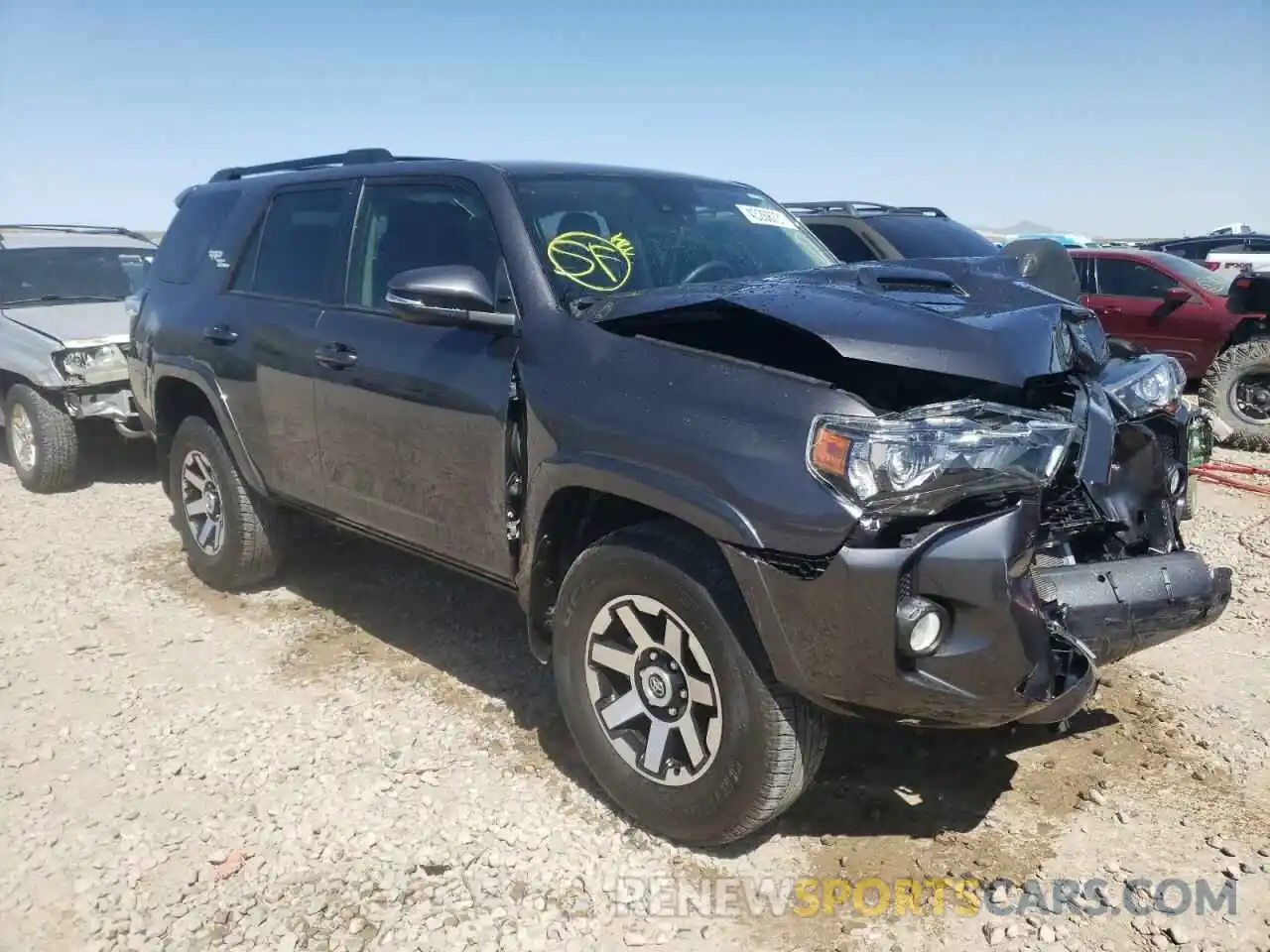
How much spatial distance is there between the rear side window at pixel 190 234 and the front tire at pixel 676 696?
3003mm

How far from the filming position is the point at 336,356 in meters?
3.85

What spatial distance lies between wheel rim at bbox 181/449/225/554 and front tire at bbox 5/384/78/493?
243 cm

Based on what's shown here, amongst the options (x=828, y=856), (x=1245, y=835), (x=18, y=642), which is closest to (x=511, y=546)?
(x=828, y=856)

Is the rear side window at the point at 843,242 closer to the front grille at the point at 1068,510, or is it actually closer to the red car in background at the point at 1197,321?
the red car in background at the point at 1197,321

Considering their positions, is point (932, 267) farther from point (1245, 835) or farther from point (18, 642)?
point (18, 642)

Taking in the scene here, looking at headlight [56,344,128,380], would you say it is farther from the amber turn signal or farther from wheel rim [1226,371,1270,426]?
wheel rim [1226,371,1270,426]

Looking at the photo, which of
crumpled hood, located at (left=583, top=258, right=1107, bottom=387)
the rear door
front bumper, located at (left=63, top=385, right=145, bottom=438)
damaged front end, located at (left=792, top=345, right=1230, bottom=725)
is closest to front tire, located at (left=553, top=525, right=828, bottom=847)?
damaged front end, located at (left=792, top=345, right=1230, bottom=725)

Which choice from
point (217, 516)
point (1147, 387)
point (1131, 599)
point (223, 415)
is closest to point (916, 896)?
point (1131, 599)

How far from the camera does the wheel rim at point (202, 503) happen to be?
4.99 meters

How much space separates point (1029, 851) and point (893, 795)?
439 mm

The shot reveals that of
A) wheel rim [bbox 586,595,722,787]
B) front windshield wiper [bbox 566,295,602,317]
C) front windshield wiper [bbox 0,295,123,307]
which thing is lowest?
wheel rim [bbox 586,595,722,787]

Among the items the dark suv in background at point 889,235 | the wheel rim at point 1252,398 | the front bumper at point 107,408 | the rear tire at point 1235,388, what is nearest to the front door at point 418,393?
the front bumper at point 107,408

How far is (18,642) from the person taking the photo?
177 inches

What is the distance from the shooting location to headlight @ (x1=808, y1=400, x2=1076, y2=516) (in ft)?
7.73
